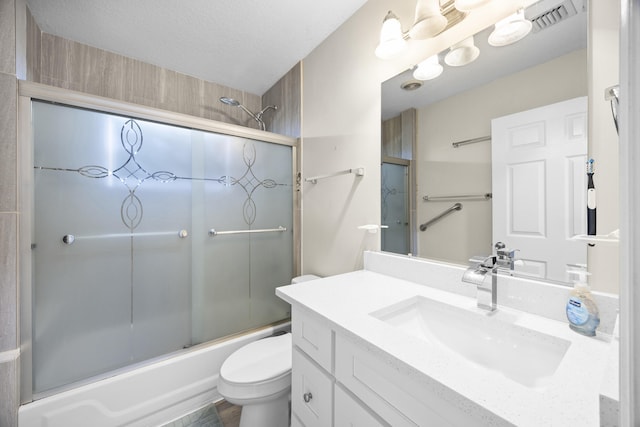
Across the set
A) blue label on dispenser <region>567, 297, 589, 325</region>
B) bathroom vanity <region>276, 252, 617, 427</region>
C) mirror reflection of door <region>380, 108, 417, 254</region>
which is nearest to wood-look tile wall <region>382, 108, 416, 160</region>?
mirror reflection of door <region>380, 108, 417, 254</region>

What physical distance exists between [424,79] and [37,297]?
6.70ft

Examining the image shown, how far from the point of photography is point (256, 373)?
1.21m

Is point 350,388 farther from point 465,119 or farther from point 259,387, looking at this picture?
point 465,119

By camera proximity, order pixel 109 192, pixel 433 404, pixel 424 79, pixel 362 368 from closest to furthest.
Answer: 1. pixel 433 404
2. pixel 362 368
3. pixel 424 79
4. pixel 109 192

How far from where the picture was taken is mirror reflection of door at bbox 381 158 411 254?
48.6 inches

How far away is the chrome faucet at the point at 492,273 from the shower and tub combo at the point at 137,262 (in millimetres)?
1271

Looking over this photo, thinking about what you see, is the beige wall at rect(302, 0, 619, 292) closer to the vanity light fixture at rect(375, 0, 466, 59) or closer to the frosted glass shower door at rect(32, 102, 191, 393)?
the vanity light fixture at rect(375, 0, 466, 59)

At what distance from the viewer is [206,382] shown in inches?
61.4

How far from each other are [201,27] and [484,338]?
2.09m

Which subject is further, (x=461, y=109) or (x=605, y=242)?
(x=461, y=109)

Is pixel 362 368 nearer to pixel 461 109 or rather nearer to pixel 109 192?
pixel 461 109

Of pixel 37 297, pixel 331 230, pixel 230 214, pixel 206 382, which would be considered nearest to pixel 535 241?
pixel 331 230

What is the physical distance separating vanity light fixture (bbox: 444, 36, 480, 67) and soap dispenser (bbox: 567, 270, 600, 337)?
0.86 m

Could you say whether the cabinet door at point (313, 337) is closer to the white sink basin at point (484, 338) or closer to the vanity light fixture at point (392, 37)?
the white sink basin at point (484, 338)
